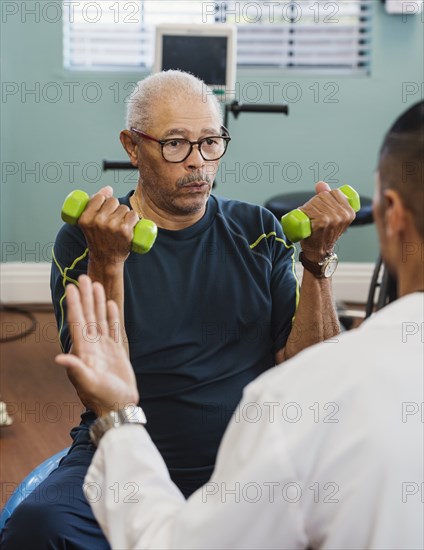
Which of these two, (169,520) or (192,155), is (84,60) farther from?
(169,520)

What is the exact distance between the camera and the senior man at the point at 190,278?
1.87 meters

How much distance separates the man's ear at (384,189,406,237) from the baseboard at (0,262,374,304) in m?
3.30

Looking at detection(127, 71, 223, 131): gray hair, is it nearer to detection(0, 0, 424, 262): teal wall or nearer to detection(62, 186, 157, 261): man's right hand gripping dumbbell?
detection(62, 186, 157, 261): man's right hand gripping dumbbell

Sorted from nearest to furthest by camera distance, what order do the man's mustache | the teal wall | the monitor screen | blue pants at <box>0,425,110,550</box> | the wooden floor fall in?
blue pants at <box>0,425,110,550</box>
the man's mustache
the wooden floor
the monitor screen
the teal wall

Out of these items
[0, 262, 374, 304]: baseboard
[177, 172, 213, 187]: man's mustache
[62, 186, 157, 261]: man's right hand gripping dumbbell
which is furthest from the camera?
[0, 262, 374, 304]: baseboard

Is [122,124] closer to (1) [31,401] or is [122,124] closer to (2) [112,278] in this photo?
(1) [31,401]

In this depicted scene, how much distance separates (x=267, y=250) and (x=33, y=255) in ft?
8.67

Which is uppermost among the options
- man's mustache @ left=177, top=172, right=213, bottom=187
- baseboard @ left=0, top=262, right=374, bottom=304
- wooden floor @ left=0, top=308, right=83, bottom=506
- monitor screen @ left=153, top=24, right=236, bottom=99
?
monitor screen @ left=153, top=24, right=236, bottom=99

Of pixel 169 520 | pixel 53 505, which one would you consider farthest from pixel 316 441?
pixel 53 505

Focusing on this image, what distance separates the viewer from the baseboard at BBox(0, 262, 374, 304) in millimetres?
4453

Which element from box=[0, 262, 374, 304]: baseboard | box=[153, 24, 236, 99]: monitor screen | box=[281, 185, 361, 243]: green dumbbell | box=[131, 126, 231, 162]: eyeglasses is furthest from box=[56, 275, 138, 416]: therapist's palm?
box=[0, 262, 374, 304]: baseboard

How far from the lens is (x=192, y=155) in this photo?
200 centimetres

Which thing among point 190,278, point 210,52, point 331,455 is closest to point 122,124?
point 210,52

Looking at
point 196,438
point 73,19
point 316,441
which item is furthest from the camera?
point 73,19
